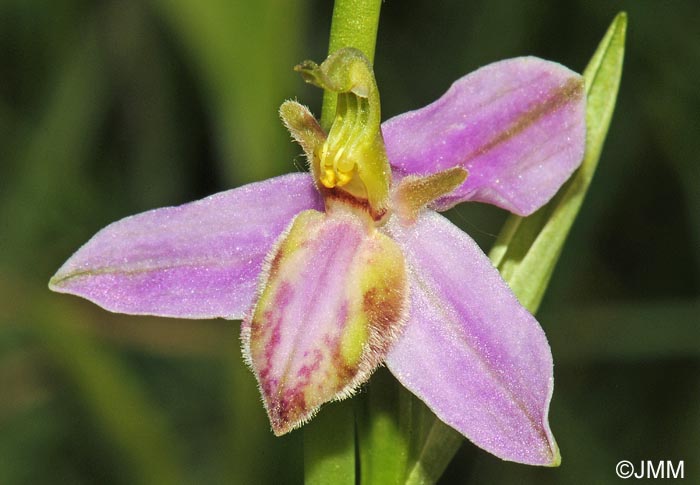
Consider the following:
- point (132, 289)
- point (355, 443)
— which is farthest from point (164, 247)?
point (355, 443)

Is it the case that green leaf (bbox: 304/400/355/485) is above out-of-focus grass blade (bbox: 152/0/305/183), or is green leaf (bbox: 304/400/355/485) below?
above

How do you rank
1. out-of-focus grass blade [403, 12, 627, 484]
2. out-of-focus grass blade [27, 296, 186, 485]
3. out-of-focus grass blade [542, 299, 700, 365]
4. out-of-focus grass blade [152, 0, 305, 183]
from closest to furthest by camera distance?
out-of-focus grass blade [403, 12, 627, 484]
out-of-focus grass blade [27, 296, 186, 485]
out-of-focus grass blade [152, 0, 305, 183]
out-of-focus grass blade [542, 299, 700, 365]

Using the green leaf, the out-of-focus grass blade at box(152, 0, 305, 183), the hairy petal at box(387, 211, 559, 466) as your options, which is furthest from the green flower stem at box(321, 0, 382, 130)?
the out-of-focus grass blade at box(152, 0, 305, 183)

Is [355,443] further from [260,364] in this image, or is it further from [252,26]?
[252,26]

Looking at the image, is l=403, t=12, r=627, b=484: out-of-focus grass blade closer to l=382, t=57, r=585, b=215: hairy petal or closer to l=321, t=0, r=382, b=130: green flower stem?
l=382, t=57, r=585, b=215: hairy petal

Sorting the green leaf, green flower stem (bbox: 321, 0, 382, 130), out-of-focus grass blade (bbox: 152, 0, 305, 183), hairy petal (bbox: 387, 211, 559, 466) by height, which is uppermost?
green flower stem (bbox: 321, 0, 382, 130)

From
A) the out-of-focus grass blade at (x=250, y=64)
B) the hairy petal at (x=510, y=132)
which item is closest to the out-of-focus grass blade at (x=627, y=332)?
the out-of-focus grass blade at (x=250, y=64)
